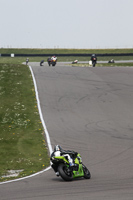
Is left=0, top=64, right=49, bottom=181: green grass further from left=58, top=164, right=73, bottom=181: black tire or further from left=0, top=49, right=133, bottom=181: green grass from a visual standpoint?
left=58, top=164, right=73, bottom=181: black tire

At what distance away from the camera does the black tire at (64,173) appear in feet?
36.4

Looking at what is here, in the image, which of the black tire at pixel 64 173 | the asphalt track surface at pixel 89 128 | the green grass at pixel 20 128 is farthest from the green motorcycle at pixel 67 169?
the green grass at pixel 20 128

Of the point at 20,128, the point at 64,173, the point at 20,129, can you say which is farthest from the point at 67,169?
the point at 20,128

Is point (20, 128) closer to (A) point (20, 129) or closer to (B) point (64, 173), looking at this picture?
(A) point (20, 129)

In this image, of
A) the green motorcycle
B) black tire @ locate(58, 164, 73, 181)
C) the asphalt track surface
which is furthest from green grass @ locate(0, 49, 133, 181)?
black tire @ locate(58, 164, 73, 181)

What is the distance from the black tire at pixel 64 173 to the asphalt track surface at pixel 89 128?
21 cm

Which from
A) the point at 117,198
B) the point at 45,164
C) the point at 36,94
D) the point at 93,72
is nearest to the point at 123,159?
the point at 45,164

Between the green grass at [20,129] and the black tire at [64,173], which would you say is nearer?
the black tire at [64,173]

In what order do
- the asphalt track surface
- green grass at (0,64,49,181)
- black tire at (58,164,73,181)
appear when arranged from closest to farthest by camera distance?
the asphalt track surface → black tire at (58,164,73,181) → green grass at (0,64,49,181)

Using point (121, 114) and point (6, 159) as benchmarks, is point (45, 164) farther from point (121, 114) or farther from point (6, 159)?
point (121, 114)

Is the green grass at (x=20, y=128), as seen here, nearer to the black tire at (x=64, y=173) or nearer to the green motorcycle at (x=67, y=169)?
the green motorcycle at (x=67, y=169)

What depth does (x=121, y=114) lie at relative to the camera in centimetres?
2478

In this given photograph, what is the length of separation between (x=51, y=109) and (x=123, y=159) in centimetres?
1179

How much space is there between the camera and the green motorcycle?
11.2m
